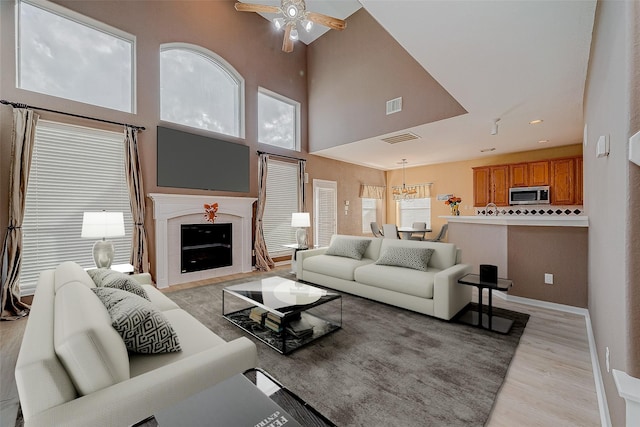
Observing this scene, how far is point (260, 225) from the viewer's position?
5.78 meters

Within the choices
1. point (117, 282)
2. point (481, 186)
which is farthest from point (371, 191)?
point (117, 282)

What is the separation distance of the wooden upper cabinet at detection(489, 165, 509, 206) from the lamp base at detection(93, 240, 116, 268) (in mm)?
7613

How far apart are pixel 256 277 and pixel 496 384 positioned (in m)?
3.97

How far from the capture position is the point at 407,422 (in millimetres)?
1598

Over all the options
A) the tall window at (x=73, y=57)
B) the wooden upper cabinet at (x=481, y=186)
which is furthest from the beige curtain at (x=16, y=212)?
the wooden upper cabinet at (x=481, y=186)

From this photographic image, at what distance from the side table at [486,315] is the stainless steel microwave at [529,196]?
4.25 m

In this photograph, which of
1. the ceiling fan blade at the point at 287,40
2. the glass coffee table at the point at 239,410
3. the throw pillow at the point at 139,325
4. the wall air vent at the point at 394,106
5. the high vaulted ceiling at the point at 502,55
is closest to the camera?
the glass coffee table at the point at 239,410

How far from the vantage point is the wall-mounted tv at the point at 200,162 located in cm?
461

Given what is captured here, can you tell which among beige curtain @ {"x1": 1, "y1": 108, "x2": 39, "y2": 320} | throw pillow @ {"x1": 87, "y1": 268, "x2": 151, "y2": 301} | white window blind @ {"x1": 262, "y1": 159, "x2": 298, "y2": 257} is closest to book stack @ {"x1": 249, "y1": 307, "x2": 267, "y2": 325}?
throw pillow @ {"x1": 87, "y1": 268, "x2": 151, "y2": 301}

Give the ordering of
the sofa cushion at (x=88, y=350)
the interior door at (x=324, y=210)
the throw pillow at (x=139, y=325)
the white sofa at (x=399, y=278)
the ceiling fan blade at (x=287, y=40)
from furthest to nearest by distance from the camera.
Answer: the interior door at (x=324, y=210)
the ceiling fan blade at (x=287, y=40)
the white sofa at (x=399, y=278)
the throw pillow at (x=139, y=325)
the sofa cushion at (x=88, y=350)

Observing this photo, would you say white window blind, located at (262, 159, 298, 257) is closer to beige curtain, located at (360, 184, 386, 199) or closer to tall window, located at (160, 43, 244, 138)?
tall window, located at (160, 43, 244, 138)

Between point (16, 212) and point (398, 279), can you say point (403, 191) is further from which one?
point (16, 212)

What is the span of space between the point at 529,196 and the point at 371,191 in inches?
158

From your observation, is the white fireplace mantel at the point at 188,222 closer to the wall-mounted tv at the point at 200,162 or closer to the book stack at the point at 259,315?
the wall-mounted tv at the point at 200,162
